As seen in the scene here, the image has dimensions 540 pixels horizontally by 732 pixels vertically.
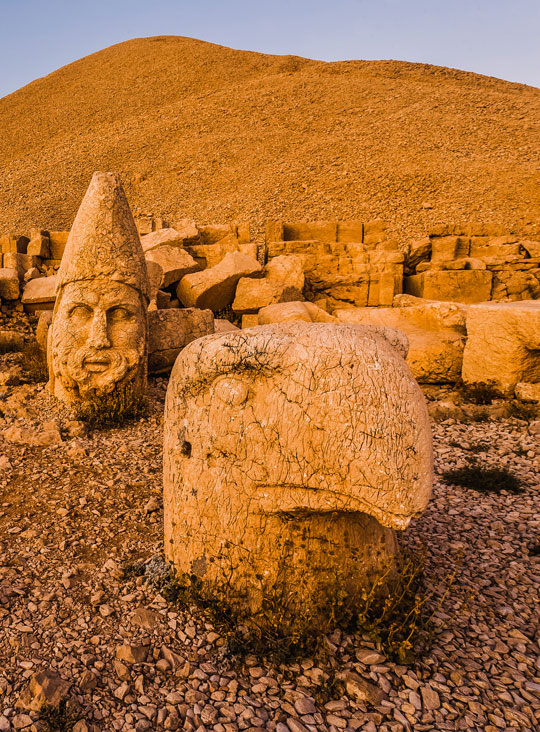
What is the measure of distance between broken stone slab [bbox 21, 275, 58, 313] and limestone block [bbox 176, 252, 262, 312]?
222cm

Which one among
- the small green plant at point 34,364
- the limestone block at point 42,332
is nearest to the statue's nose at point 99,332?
the small green plant at point 34,364

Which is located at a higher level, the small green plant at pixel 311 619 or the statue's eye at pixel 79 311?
the statue's eye at pixel 79 311

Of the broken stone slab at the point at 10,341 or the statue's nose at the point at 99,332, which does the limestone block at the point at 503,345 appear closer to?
the statue's nose at the point at 99,332

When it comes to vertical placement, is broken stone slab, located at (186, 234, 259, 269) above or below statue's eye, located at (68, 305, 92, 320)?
above

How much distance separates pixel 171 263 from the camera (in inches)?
395

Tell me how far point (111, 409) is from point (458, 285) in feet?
Result: 26.8

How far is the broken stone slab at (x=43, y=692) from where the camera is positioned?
87.2 inches

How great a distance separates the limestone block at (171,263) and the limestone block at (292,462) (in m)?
7.25

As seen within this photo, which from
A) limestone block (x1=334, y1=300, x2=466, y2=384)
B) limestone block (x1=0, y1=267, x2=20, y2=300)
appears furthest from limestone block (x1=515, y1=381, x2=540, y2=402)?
limestone block (x1=0, y1=267, x2=20, y2=300)

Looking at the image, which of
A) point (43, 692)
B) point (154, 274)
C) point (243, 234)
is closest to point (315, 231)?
point (243, 234)

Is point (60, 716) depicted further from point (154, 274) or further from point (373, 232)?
point (373, 232)

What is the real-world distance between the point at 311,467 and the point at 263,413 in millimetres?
333

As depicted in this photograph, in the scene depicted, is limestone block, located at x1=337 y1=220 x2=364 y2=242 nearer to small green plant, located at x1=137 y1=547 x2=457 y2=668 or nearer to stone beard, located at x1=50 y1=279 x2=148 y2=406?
stone beard, located at x1=50 y1=279 x2=148 y2=406

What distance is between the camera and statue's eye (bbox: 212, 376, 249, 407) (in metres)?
2.52
